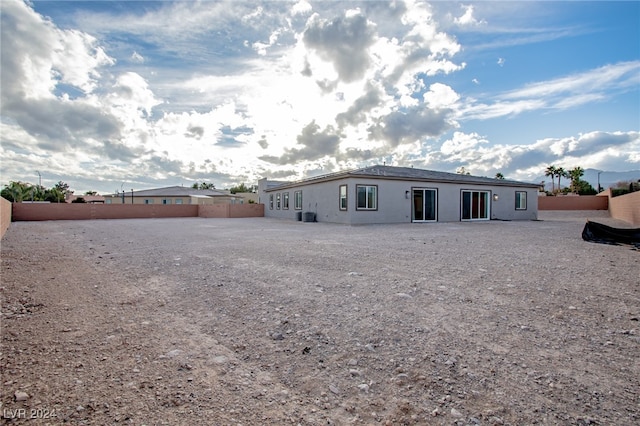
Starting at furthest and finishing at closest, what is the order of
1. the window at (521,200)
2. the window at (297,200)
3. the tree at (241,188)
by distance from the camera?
1. the tree at (241,188)
2. the window at (297,200)
3. the window at (521,200)

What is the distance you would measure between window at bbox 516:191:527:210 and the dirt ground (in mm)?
19040

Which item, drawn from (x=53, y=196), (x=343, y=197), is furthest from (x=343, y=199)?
(x=53, y=196)

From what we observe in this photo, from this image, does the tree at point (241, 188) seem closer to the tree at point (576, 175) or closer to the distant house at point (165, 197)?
the distant house at point (165, 197)

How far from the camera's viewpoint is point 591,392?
196 cm

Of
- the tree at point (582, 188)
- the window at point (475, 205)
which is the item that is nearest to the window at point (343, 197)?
the window at point (475, 205)

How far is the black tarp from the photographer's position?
8.21m

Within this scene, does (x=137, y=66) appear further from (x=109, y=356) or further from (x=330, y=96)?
(x=109, y=356)

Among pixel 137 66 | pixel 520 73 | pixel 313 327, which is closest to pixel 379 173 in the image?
pixel 520 73

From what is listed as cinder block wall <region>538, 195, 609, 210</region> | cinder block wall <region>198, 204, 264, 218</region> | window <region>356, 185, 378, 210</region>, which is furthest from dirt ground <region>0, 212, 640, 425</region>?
cinder block wall <region>538, 195, 609, 210</region>

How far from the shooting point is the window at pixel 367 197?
16.6 metres

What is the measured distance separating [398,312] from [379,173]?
14.4 metres

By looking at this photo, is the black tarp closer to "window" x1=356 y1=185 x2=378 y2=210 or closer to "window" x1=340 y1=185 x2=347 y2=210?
"window" x1=356 y1=185 x2=378 y2=210

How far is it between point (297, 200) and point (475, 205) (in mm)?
11873

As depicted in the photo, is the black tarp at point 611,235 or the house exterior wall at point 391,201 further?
the house exterior wall at point 391,201
